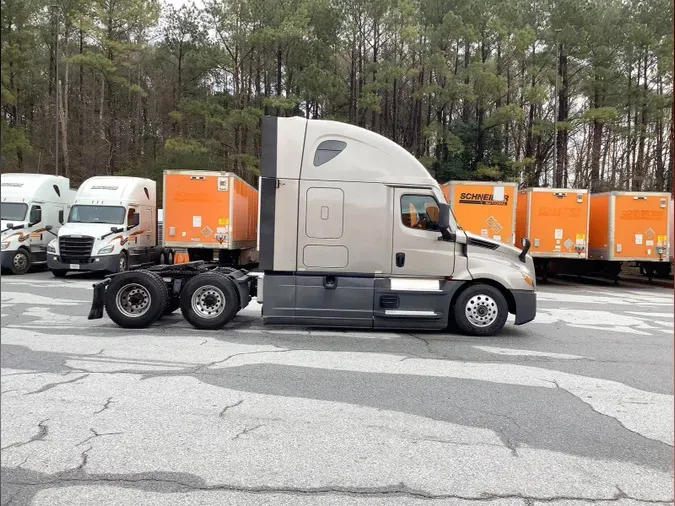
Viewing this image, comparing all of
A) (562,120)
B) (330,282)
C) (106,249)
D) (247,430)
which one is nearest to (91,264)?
(106,249)

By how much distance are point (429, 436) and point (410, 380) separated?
1.75 metres

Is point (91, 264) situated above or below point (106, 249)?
below

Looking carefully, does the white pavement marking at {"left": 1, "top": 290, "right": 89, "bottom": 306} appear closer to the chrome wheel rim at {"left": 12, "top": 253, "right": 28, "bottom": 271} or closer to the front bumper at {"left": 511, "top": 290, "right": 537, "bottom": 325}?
the chrome wheel rim at {"left": 12, "top": 253, "right": 28, "bottom": 271}

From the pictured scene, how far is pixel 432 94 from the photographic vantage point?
3341 cm

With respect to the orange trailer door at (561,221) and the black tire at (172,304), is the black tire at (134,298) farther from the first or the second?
the orange trailer door at (561,221)

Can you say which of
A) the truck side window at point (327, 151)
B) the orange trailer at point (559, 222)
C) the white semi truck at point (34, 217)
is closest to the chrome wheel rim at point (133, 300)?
the truck side window at point (327, 151)

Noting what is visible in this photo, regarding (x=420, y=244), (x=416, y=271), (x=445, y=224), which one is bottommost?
(x=416, y=271)

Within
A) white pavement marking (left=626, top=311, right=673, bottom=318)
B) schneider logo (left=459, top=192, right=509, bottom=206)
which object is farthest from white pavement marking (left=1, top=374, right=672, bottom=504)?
schneider logo (left=459, top=192, right=509, bottom=206)

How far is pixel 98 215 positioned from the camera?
60.0ft

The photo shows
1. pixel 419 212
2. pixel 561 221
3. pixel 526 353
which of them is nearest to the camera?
pixel 526 353

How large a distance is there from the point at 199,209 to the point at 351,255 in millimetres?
10353

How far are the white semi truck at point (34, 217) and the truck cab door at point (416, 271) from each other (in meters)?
12.8

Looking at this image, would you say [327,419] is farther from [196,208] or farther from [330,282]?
[196,208]

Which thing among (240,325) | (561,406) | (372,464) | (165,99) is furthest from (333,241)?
(165,99)
